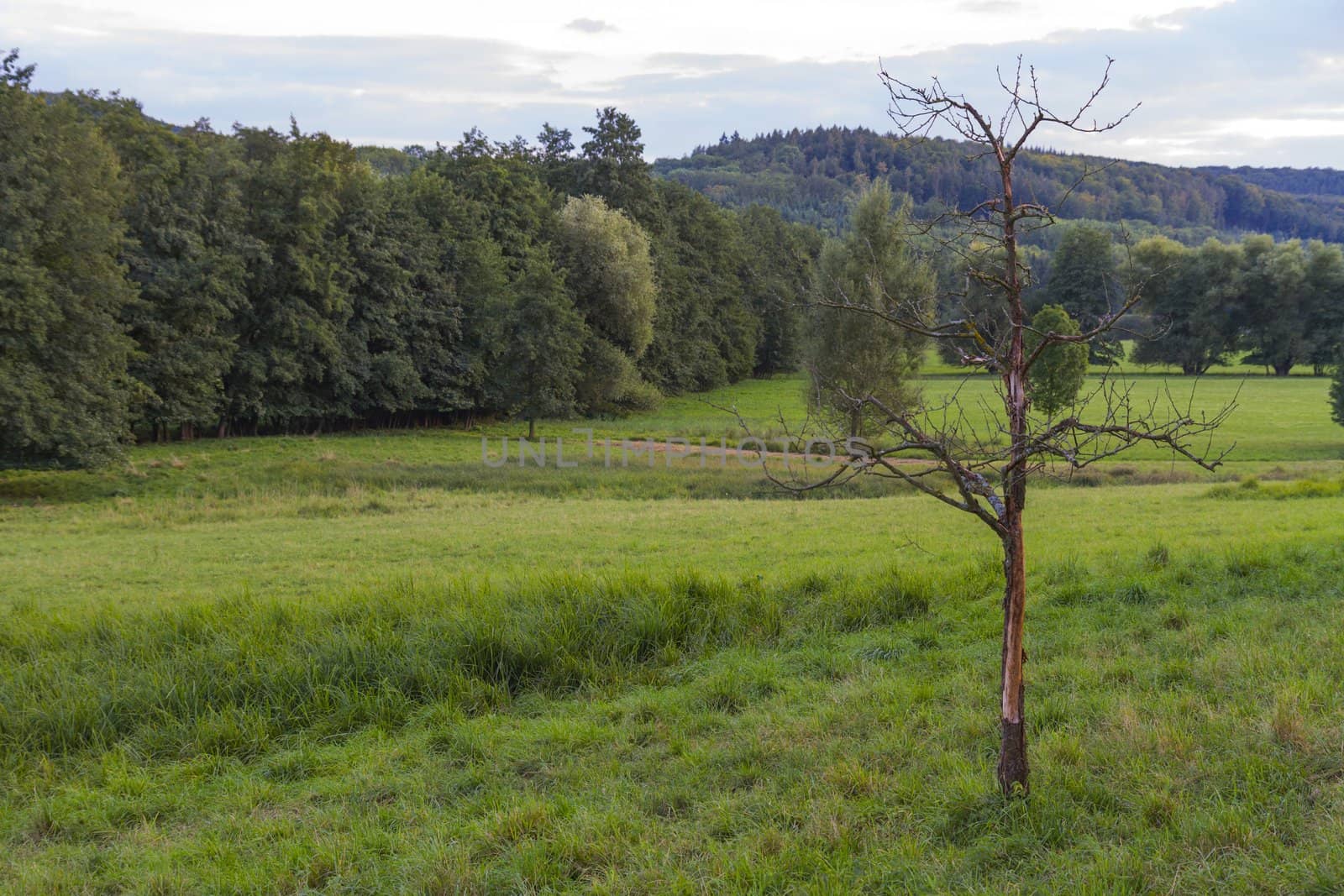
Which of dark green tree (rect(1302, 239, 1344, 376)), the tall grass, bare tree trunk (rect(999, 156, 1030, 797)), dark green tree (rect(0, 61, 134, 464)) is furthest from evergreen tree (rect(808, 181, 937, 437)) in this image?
dark green tree (rect(1302, 239, 1344, 376))

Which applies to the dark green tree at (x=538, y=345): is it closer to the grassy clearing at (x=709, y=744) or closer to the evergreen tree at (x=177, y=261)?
the evergreen tree at (x=177, y=261)

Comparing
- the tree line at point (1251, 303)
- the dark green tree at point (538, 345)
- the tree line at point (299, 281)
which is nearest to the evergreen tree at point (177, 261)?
the tree line at point (299, 281)

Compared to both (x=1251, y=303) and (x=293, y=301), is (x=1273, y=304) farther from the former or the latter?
(x=293, y=301)

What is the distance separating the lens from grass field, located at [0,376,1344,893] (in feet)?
15.9

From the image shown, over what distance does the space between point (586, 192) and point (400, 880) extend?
66.5m

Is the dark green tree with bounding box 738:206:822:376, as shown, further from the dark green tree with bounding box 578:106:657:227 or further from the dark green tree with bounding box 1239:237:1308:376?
the dark green tree with bounding box 1239:237:1308:376

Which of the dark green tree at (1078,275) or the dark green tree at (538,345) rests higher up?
the dark green tree at (1078,275)

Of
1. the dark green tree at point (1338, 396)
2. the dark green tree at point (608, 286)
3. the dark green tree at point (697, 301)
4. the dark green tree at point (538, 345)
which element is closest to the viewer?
the dark green tree at point (1338, 396)

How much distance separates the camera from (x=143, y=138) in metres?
40.6

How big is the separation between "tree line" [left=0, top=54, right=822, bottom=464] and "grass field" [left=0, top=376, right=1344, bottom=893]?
801 inches

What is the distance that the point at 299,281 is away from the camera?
144ft

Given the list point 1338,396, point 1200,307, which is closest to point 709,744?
point 1338,396

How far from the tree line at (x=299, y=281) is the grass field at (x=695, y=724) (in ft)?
66.7

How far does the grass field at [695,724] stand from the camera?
4.85m
